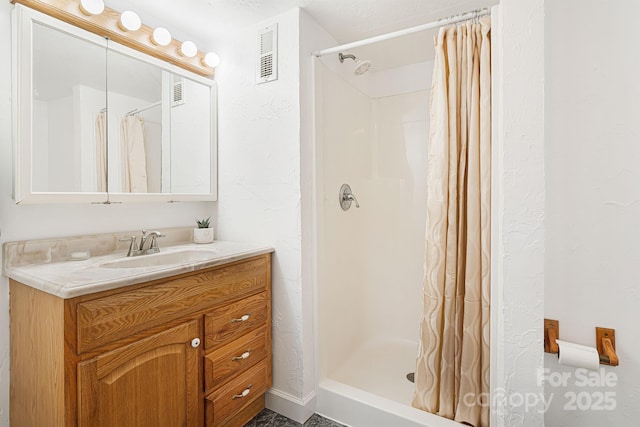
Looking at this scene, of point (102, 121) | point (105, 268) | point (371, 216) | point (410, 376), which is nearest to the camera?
point (105, 268)

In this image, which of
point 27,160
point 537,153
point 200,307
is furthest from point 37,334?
point 537,153

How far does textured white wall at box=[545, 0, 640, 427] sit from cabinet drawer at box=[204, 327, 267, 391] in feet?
4.22

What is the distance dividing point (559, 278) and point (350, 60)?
68.9 inches

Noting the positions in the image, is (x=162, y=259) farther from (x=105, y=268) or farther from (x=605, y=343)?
(x=605, y=343)

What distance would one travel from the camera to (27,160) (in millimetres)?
1254

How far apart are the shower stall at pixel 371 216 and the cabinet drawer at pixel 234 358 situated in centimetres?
33

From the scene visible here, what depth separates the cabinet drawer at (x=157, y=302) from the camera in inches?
39.9

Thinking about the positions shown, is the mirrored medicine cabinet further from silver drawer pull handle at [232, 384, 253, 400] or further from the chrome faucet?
silver drawer pull handle at [232, 384, 253, 400]

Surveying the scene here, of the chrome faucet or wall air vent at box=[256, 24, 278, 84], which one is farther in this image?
wall air vent at box=[256, 24, 278, 84]

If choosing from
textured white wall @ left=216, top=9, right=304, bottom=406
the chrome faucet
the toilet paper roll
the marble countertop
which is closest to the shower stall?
textured white wall @ left=216, top=9, right=304, bottom=406

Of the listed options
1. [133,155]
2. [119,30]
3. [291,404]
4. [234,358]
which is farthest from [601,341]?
[119,30]

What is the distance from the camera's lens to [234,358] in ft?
4.92

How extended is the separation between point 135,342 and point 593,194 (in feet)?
5.77

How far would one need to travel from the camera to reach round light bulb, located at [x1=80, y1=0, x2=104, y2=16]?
4.45 feet
